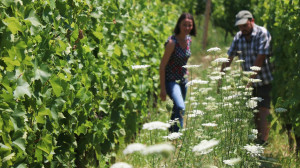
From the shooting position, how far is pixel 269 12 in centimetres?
664

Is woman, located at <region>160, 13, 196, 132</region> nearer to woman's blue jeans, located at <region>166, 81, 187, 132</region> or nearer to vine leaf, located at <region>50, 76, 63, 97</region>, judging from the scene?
woman's blue jeans, located at <region>166, 81, 187, 132</region>

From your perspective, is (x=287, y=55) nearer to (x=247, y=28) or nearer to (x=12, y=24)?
(x=247, y=28)

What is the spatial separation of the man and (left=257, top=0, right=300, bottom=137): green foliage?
17cm

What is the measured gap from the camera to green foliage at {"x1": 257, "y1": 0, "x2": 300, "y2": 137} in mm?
4594

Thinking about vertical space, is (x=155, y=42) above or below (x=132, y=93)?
above

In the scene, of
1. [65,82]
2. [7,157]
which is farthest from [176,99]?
[7,157]

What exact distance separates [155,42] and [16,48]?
4.89m

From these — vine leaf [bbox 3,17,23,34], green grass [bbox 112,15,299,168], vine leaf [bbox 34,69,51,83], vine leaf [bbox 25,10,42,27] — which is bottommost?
green grass [bbox 112,15,299,168]

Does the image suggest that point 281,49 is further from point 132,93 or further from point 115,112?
point 115,112

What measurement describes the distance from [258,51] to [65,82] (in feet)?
10.0

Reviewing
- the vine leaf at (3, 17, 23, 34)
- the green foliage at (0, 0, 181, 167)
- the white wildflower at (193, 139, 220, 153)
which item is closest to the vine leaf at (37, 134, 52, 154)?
the green foliage at (0, 0, 181, 167)

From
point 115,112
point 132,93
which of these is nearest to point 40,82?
point 115,112

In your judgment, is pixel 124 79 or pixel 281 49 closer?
pixel 124 79

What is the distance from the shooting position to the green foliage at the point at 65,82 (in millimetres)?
2420
